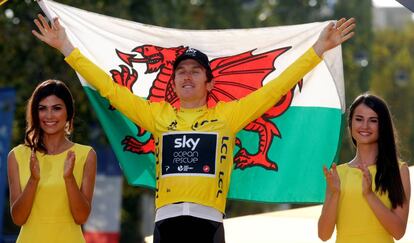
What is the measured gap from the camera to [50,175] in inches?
246

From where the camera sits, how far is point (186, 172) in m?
6.09

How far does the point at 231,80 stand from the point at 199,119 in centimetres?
125

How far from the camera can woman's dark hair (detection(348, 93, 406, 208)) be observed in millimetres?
5973

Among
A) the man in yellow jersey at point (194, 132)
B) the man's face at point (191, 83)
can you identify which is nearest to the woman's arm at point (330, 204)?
the man in yellow jersey at point (194, 132)

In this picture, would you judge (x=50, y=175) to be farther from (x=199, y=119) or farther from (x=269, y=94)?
(x=269, y=94)

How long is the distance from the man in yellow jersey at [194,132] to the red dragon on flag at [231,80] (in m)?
0.88

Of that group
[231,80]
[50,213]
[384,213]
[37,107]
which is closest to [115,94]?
[37,107]

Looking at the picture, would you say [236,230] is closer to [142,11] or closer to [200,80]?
[200,80]

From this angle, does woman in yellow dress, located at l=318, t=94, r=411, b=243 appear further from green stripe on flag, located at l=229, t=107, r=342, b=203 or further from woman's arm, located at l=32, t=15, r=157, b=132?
green stripe on flag, located at l=229, t=107, r=342, b=203

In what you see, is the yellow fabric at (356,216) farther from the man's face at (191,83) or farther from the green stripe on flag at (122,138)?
the green stripe on flag at (122,138)

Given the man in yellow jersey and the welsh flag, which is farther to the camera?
the welsh flag

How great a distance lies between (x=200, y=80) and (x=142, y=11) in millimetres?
14877

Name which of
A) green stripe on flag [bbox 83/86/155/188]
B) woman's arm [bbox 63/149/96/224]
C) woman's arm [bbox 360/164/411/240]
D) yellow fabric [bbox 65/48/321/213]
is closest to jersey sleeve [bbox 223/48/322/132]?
yellow fabric [bbox 65/48/321/213]

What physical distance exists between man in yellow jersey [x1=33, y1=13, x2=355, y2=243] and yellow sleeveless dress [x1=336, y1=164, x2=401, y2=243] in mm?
598
